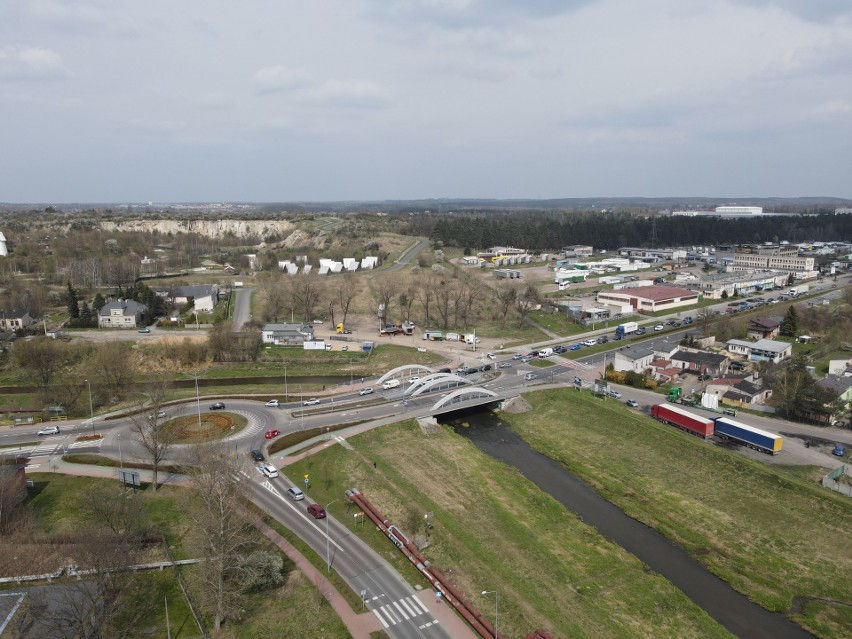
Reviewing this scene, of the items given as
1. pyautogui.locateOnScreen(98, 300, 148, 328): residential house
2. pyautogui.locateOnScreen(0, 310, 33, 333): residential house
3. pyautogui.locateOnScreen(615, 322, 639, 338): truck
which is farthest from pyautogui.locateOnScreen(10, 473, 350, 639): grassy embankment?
pyautogui.locateOnScreen(615, 322, 639, 338): truck

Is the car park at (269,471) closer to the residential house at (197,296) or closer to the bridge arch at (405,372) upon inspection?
the bridge arch at (405,372)

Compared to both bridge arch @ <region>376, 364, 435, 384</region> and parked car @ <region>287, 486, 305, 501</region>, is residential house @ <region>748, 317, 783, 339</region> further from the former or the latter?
parked car @ <region>287, 486, 305, 501</region>

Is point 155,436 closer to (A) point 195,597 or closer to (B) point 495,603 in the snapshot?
(A) point 195,597

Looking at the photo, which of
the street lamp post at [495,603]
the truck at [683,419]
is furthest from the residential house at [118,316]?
the truck at [683,419]

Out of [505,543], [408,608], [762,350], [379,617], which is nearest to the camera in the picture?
[379,617]

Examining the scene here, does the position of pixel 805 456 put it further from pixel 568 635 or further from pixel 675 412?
pixel 568 635

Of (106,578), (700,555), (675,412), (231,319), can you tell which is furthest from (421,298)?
(106,578)

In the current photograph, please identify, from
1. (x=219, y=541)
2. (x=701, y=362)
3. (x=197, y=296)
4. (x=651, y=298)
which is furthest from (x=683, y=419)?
(x=197, y=296)
